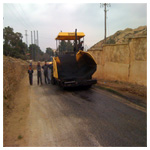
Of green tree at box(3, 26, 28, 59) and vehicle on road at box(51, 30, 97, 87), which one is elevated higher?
green tree at box(3, 26, 28, 59)

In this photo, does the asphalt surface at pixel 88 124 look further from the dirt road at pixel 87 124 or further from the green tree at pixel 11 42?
the green tree at pixel 11 42

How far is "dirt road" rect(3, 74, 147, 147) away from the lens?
312cm

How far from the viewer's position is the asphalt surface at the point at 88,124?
3.10 m

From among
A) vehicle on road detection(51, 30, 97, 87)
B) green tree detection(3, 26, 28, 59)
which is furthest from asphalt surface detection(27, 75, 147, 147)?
green tree detection(3, 26, 28, 59)

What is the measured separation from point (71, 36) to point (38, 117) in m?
6.09

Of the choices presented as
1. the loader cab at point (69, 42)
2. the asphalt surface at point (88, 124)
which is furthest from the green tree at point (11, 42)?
the asphalt surface at point (88, 124)

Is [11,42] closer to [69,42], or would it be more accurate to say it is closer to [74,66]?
[69,42]

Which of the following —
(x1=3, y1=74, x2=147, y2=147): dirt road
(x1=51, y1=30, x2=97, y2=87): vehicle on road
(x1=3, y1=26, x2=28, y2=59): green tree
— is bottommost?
(x1=3, y1=74, x2=147, y2=147): dirt road

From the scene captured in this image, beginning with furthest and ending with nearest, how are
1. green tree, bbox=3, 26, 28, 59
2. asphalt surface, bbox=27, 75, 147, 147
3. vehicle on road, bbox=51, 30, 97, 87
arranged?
green tree, bbox=3, 26, 28, 59
vehicle on road, bbox=51, 30, 97, 87
asphalt surface, bbox=27, 75, 147, 147

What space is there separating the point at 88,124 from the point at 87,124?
25 mm

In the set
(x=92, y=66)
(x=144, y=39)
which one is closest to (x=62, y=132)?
(x=92, y=66)

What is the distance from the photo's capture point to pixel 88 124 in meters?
3.82

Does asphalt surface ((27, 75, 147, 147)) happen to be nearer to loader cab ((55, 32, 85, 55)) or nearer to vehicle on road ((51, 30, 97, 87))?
vehicle on road ((51, 30, 97, 87))

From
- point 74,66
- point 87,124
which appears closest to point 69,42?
point 74,66
